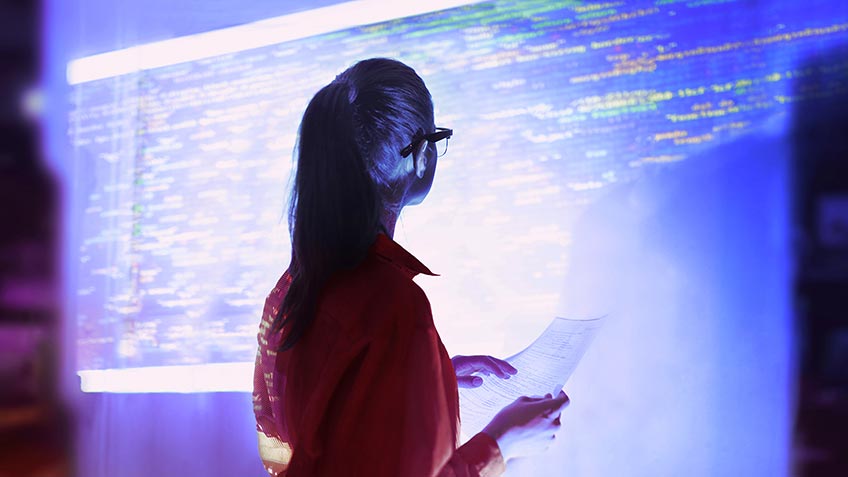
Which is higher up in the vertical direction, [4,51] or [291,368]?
[4,51]

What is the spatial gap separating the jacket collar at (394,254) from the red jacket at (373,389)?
27mm

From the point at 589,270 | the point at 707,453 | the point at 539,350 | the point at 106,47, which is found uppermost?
the point at 106,47

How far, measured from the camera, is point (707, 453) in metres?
1.31

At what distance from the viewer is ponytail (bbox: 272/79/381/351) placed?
783mm

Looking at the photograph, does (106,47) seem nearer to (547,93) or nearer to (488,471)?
(547,93)

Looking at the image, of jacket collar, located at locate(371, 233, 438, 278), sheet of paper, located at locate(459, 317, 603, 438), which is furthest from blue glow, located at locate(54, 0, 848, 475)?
jacket collar, located at locate(371, 233, 438, 278)

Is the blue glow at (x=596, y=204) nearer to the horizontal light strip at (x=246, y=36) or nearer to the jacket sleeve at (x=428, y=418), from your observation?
the horizontal light strip at (x=246, y=36)

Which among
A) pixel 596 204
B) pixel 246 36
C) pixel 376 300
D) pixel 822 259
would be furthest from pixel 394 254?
pixel 246 36

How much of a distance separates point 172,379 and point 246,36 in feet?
2.83

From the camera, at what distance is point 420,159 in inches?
35.6

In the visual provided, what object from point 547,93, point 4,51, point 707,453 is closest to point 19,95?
point 4,51

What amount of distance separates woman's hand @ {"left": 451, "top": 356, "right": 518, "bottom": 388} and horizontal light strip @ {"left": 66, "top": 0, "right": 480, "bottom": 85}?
31.5 inches

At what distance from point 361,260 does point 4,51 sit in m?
1.84

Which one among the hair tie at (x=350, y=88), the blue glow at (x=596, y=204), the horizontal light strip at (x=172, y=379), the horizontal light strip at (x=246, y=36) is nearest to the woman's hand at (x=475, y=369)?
the blue glow at (x=596, y=204)
